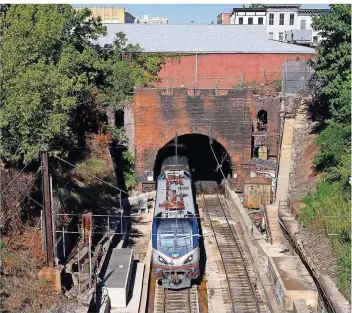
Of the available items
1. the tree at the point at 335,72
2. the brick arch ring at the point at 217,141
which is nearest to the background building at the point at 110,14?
the brick arch ring at the point at 217,141

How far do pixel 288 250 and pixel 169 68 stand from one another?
20.3m

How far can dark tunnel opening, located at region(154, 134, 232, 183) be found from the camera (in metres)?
35.7

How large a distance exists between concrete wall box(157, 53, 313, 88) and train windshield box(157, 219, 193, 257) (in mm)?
20077

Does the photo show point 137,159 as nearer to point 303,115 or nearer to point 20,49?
point 20,49

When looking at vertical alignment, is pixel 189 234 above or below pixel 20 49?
below

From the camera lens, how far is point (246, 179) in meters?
32.8

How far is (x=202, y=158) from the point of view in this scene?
3953 cm

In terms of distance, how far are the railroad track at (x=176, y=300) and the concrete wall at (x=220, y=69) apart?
21519 millimetres

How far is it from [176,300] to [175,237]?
249cm

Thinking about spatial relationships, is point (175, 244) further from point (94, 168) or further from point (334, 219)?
point (94, 168)

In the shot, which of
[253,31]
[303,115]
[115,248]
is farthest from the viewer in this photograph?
[253,31]

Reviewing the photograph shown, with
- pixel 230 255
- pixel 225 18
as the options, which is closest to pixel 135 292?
pixel 230 255

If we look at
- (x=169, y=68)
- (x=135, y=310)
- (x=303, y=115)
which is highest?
(x=169, y=68)

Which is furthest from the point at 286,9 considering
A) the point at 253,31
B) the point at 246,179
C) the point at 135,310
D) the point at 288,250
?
the point at 135,310
